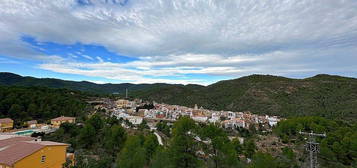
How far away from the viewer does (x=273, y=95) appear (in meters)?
58.7

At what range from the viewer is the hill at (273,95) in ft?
151

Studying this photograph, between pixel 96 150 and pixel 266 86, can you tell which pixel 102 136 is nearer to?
pixel 96 150

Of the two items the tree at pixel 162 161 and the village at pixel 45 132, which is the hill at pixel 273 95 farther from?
the tree at pixel 162 161

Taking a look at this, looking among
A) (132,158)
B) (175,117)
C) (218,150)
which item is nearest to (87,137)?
(132,158)

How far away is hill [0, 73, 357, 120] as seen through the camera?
4606 cm

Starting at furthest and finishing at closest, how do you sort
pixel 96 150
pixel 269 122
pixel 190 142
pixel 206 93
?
pixel 206 93 < pixel 269 122 < pixel 96 150 < pixel 190 142

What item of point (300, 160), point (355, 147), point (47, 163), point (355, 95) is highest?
point (355, 95)

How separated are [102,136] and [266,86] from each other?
59.1 meters

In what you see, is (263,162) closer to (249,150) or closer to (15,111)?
(249,150)

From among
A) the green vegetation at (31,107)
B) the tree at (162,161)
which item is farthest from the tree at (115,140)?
the green vegetation at (31,107)

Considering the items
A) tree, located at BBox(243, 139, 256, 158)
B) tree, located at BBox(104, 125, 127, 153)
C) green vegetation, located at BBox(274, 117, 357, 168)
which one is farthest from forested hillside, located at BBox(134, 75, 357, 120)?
tree, located at BBox(104, 125, 127, 153)

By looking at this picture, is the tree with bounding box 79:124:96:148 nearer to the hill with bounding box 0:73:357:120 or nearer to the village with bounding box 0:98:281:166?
the village with bounding box 0:98:281:166

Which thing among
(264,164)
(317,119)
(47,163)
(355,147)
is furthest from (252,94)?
(47,163)

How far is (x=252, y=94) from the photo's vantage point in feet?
205
